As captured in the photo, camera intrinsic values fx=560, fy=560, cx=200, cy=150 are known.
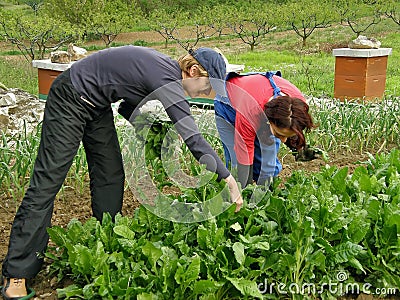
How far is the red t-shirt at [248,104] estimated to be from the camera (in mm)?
2971

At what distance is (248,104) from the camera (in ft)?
9.80

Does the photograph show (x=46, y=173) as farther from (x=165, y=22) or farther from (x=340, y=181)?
(x=165, y=22)

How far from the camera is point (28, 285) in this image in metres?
2.81

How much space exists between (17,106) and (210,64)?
5076 millimetres

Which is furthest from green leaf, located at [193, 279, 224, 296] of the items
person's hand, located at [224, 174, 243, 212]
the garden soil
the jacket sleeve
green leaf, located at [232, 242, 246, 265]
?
the garden soil

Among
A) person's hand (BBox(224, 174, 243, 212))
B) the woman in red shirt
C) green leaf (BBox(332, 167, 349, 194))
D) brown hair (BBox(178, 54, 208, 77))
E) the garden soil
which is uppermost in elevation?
brown hair (BBox(178, 54, 208, 77))

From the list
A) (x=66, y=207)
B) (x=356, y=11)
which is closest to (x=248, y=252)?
(x=66, y=207)

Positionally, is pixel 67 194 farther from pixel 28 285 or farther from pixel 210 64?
pixel 210 64

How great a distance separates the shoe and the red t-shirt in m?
1.29

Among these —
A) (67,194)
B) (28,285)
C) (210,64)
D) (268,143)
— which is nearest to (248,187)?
(268,143)

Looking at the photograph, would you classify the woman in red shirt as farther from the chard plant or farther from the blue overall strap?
the chard plant

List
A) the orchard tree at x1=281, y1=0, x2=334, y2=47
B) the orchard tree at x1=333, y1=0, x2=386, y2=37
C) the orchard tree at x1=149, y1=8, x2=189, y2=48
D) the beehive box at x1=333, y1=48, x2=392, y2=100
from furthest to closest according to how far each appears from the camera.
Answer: the orchard tree at x1=333, y1=0, x2=386, y2=37 < the orchard tree at x1=149, y1=8, x2=189, y2=48 < the orchard tree at x1=281, y1=0, x2=334, y2=47 < the beehive box at x1=333, y1=48, x2=392, y2=100

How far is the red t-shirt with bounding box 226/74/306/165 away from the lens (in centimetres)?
297

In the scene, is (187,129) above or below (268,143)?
above
